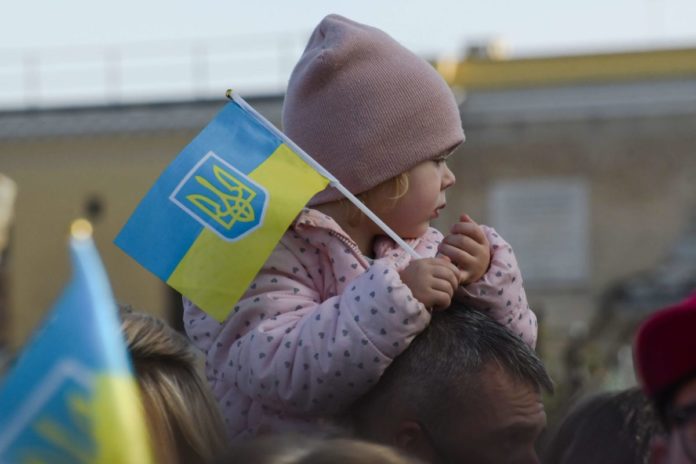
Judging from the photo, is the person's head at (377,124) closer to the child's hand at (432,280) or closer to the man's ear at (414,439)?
the child's hand at (432,280)

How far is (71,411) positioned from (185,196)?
981 millimetres

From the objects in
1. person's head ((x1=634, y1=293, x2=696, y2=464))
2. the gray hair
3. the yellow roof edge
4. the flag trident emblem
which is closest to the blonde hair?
the flag trident emblem

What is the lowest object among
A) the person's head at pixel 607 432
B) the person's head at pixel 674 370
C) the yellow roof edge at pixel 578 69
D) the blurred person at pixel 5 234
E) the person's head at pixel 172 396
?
the blurred person at pixel 5 234

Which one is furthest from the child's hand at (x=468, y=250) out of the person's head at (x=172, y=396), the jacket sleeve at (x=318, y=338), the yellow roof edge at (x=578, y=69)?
the yellow roof edge at (x=578, y=69)

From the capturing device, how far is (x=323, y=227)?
3.01m

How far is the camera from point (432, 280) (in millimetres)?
2816

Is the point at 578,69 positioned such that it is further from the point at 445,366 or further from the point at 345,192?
the point at 445,366

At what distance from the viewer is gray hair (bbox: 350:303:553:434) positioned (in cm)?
281

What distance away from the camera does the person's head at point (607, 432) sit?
296cm

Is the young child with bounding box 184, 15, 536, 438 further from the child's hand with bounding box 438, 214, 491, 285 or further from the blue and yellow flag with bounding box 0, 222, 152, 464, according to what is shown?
the blue and yellow flag with bounding box 0, 222, 152, 464

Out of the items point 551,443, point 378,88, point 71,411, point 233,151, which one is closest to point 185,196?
point 233,151

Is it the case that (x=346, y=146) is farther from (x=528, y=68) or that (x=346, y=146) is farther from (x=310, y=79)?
(x=528, y=68)

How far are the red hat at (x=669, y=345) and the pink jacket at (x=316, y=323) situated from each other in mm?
522

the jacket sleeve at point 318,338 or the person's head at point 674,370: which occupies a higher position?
the person's head at point 674,370
